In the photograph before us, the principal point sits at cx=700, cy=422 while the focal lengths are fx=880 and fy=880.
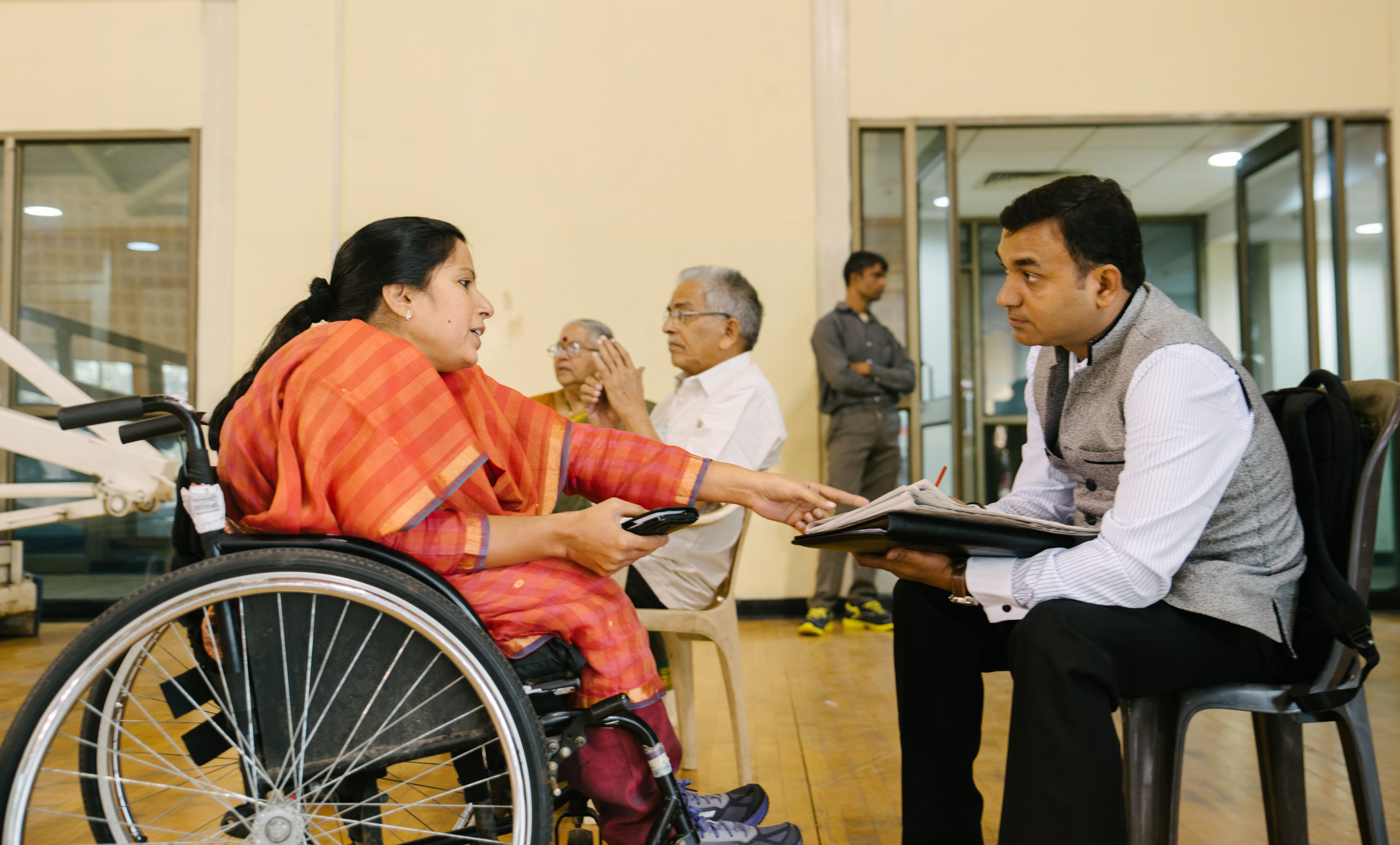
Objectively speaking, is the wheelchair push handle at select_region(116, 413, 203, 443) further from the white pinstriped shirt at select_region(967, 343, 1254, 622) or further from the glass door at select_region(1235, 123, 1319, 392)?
the glass door at select_region(1235, 123, 1319, 392)

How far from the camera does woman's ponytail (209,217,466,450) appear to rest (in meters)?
1.20

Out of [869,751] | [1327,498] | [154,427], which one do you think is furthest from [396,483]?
[869,751]

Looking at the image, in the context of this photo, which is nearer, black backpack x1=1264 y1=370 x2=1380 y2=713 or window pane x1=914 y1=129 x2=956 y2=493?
black backpack x1=1264 y1=370 x2=1380 y2=713

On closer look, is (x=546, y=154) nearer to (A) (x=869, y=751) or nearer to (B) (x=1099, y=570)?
(A) (x=869, y=751)

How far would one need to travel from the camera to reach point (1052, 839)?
3.26 ft

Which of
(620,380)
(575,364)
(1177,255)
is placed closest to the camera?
(620,380)

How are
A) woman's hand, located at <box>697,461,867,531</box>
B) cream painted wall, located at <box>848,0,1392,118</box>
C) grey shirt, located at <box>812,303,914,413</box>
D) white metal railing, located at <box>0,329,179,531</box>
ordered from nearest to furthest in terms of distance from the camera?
1. woman's hand, located at <box>697,461,867,531</box>
2. white metal railing, located at <box>0,329,179,531</box>
3. grey shirt, located at <box>812,303,914,413</box>
4. cream painted wall, located at <box>848,0,1392,118</box>

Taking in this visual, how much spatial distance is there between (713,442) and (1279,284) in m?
3.38

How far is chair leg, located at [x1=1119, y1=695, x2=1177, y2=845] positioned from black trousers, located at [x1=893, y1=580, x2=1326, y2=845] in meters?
0.05

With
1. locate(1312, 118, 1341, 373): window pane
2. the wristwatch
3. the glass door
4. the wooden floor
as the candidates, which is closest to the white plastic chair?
the wooden floor

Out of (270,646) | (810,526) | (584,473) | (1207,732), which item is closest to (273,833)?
(270,646)

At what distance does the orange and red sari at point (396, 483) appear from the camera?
3.22 feet

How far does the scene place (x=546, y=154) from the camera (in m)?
3.99

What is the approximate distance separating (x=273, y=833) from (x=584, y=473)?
2.07 feet
